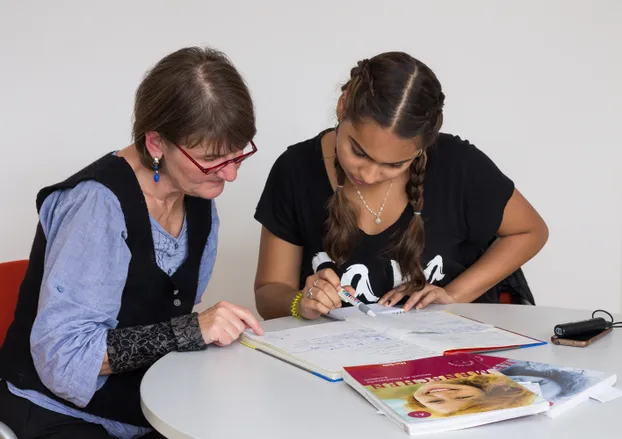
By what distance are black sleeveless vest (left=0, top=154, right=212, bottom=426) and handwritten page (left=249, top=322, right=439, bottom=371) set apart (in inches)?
10.1

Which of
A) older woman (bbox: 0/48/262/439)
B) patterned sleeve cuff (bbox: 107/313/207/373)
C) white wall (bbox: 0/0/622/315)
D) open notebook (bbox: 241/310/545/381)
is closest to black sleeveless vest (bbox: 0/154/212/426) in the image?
older woman (bbox: 0/48/262/439)

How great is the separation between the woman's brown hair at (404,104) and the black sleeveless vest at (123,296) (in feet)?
1.91

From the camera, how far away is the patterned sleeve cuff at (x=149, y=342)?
153 cm

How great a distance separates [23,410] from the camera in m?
1.56

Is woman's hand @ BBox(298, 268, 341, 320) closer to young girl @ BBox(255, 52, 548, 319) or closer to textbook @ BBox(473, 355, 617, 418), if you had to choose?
young girl @ BBox(255, 52, 548, 319)

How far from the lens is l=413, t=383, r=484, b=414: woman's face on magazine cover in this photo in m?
1.19

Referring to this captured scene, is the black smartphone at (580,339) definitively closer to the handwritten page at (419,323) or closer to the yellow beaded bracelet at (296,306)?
the handwritten page at (419,323)

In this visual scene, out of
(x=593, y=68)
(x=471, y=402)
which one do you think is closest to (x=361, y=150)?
(x=471, y=402)

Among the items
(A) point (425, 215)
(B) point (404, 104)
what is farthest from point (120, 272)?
(A) point (425, 215)

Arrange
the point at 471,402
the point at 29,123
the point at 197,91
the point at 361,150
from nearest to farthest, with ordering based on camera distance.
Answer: the point at 471,402
the point at 197,91
the point at 361,150
the point at 29,123

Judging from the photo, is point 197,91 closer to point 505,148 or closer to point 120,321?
point 120,321

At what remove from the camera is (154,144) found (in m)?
1.66

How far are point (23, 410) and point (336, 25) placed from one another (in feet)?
7.23

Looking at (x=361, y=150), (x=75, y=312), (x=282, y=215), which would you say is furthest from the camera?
(x=282, y=215)
